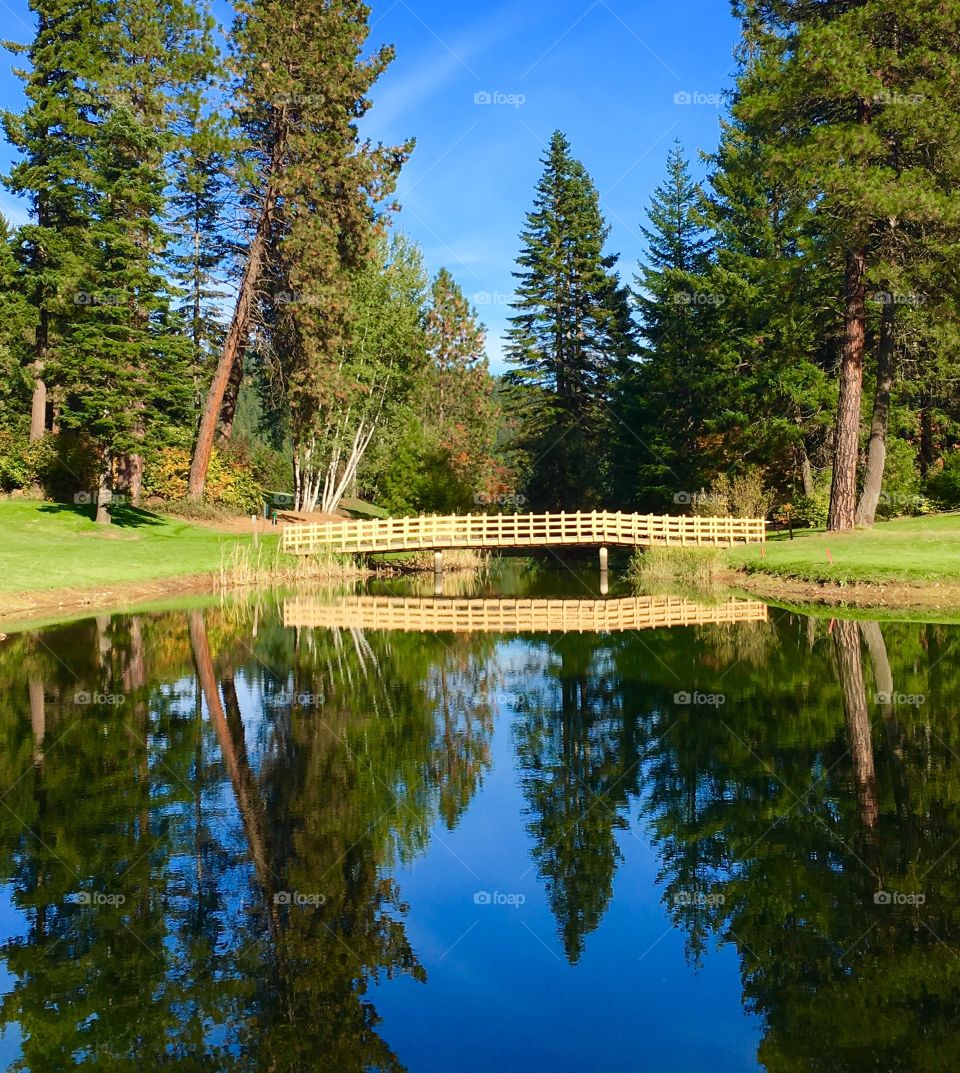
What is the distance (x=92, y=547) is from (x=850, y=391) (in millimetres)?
27269

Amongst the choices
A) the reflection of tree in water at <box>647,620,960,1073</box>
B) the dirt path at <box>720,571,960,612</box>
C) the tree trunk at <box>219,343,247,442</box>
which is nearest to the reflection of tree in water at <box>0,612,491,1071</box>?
the reflection of tree in water at <box>647,620,960,1073</box>

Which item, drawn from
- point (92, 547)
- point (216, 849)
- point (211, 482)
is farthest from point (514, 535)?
point (216, 849)

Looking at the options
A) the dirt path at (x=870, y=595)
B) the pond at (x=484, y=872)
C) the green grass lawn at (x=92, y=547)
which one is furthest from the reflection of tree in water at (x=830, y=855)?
the green grass lawn at (x=92, y=547)

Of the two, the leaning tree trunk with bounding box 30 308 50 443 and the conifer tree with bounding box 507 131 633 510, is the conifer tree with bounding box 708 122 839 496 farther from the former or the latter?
the leaning tree trunk with bounding box 30 308 50 443

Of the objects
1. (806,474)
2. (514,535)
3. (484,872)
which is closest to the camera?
(484,872)

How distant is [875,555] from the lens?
2984 cm

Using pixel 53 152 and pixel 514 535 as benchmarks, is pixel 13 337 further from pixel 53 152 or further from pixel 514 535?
pixel 514 535

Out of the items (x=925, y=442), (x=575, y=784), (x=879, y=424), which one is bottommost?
(x=575, y=784)

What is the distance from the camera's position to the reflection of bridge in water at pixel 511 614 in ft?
84.6

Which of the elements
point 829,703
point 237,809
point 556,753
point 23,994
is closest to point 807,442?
point 829,703

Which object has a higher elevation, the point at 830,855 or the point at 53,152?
the point at 53,152

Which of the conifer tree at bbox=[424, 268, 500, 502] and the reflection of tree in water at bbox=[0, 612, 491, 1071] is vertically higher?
the conifer tree at bbox=[424, 268, 500, 502]

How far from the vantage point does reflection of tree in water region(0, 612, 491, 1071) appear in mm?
6496

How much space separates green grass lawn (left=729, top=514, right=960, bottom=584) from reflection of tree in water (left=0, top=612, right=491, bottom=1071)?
1509 centimetres
